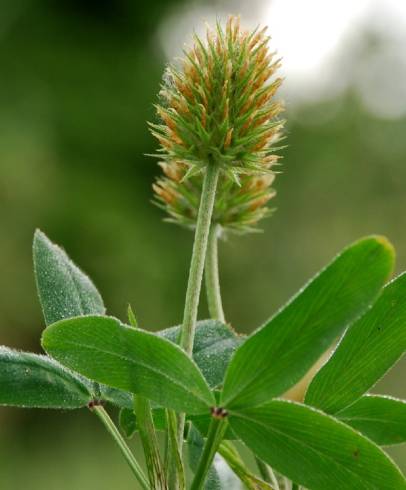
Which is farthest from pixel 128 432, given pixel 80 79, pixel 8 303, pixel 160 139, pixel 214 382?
pixel 80 79

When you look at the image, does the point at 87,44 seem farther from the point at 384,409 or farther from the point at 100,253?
the point at 384,409

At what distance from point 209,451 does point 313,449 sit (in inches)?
2.3

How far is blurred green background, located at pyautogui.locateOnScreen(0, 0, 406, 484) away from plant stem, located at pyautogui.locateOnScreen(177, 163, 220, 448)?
19.7 ft

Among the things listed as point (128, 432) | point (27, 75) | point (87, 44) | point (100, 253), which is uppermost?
point (87, 44)

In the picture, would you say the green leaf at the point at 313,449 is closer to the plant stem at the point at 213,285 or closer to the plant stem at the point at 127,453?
the plant stem at the point at 127,453

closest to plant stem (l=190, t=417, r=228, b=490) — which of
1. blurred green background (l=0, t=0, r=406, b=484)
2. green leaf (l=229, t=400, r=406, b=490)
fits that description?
green leaf (l=229, t=400, r=406, b=490)

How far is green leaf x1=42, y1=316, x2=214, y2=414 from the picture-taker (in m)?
0.45

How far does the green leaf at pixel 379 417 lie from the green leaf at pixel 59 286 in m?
0.19

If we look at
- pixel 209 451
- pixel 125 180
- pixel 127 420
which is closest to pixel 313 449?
pixel 209 451

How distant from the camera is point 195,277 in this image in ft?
1.57

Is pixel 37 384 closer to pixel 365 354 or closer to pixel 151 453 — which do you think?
pixel 151 453

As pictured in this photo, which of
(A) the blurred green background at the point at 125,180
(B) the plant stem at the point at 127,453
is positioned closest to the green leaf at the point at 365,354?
(B) the plant stem at the point at 127,453

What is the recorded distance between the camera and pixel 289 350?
0.43 metres

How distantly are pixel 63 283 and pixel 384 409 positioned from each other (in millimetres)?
232
